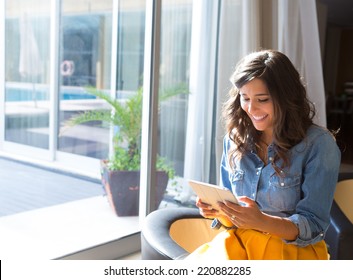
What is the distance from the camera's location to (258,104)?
5.08ft

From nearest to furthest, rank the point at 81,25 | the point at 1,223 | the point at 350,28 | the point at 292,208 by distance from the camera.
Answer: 1. the point at 292,208
2. the point at 1,223
3. the point at 81,25
4. the point at 350,28

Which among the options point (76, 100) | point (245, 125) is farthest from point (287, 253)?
point (76, 100)

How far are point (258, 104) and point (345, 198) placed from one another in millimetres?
1496

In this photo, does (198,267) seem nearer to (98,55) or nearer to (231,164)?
(231,164)

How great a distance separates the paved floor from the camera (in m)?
3.13

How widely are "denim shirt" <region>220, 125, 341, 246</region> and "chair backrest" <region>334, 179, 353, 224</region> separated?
1317mm

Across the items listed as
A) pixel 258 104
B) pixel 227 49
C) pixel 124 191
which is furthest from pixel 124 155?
pixel 258 104

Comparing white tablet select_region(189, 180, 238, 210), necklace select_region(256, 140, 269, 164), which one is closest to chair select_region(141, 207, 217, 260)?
white tablet select_region(189, 180, 238, 210)

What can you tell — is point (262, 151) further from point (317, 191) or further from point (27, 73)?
point (27, 73)

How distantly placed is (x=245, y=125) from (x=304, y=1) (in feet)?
7.45

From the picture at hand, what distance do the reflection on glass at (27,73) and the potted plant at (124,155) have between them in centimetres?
24

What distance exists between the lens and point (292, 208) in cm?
156

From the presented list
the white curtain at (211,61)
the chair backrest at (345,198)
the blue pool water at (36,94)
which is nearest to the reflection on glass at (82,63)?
the blue pool water at (36,94)

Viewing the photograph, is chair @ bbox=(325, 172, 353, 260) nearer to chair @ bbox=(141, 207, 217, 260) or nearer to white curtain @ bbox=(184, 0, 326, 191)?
chair @ bbox=(141, 207, 217, 260)
